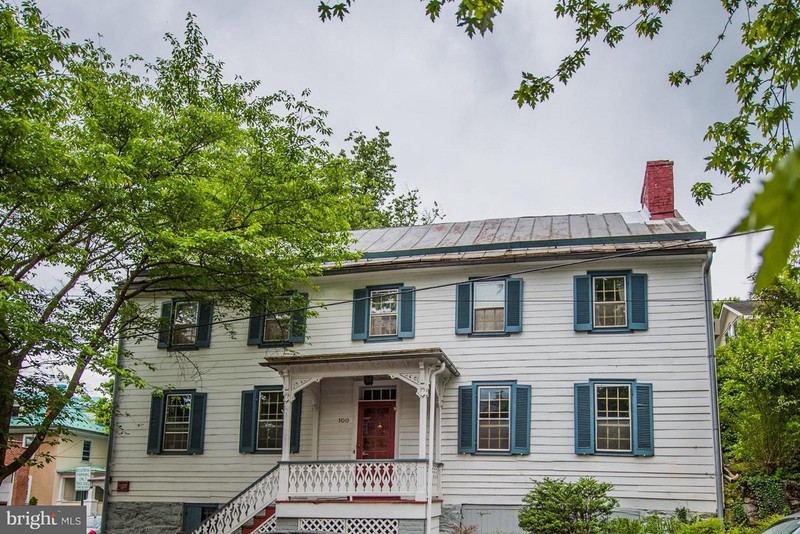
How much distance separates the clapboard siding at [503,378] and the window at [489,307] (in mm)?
215

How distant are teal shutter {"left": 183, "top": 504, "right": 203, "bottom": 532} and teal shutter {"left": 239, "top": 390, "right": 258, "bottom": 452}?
206 centimetres

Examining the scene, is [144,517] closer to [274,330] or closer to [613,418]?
[274,330]

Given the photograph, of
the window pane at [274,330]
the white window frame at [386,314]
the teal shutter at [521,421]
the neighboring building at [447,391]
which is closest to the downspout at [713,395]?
the neighboring building at [447,391]

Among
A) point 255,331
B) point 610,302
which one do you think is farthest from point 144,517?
point 610,302

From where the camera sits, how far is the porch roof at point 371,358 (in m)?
17.6

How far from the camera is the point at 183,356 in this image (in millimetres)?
22047

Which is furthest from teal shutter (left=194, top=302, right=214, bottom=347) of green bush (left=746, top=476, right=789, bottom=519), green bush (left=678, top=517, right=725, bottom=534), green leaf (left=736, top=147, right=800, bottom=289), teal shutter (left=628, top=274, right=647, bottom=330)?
green leaf (left=736, top=147, right=800, bottom=289)

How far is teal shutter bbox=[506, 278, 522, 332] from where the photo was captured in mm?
19125

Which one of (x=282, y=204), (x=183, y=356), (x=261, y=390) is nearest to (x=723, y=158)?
(x=282, y=204)

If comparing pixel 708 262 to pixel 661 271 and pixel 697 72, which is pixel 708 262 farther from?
pixel 697 72

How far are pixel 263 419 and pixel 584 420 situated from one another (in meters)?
8.51

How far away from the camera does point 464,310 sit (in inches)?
773

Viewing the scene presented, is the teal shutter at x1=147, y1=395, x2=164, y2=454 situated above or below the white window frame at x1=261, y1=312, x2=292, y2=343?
below

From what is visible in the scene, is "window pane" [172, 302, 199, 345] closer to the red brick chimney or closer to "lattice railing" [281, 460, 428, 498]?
"lattice railing" [281, 460, 428, 498]
